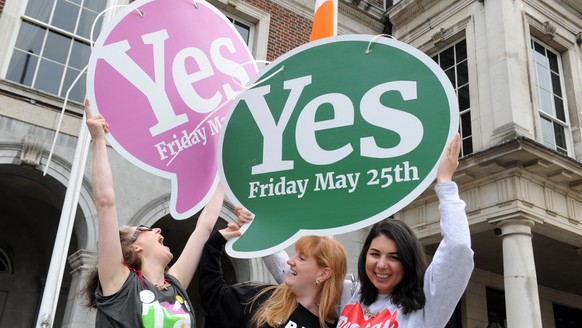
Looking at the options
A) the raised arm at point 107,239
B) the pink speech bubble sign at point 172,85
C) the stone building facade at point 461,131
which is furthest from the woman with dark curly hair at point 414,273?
the stone building facade at point 461,131

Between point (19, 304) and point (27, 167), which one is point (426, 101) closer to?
point (27, 167)

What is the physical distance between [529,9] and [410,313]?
9.51 metres

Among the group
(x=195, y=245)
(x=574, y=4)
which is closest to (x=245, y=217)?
(x=195, y=245)

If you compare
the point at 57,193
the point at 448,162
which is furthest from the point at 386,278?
the point at 57,193

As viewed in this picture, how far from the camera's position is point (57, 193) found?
24.2ft

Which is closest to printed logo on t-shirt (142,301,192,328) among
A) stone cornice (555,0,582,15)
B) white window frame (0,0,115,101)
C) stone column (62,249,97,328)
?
stone column (62,249,97,328)

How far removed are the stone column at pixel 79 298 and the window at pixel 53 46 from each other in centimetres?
228

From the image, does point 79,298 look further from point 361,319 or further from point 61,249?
point 361,319

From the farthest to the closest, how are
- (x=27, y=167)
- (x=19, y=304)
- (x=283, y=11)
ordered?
(x=283, y=11)
(x=19, y=304)
(x=27, y=167)

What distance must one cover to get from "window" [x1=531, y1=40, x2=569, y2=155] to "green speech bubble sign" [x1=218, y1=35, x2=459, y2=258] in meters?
8.00

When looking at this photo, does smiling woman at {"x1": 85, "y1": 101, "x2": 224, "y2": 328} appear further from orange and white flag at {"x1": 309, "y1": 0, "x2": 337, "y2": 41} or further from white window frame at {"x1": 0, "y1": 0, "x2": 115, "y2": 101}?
white window frame at {"x1": 0, "y1": 0, "x2": 115, "y2": 101}

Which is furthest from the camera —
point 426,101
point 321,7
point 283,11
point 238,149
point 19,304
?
point 283,11

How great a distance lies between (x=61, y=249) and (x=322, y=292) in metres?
2.66

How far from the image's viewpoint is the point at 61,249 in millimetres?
4059
